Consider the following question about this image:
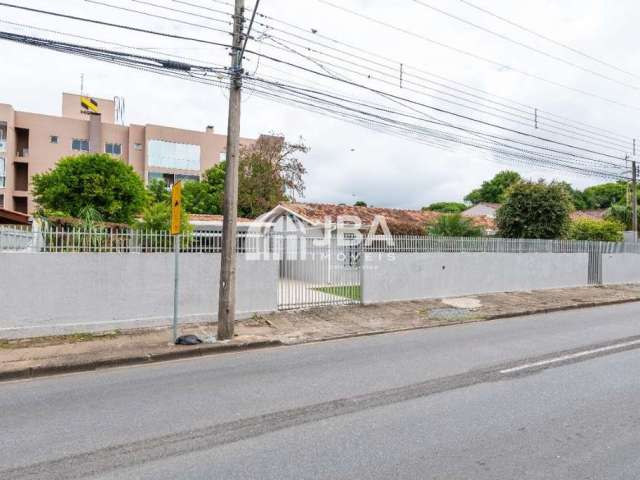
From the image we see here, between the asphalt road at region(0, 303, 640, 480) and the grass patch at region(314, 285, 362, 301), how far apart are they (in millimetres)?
4529

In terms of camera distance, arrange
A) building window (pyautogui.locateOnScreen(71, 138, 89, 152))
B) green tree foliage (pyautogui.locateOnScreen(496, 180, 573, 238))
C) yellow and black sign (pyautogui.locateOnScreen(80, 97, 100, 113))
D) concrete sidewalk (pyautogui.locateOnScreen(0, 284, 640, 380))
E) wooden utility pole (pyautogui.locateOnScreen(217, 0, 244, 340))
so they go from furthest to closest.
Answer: yellow and black sign (pyautogui.locateOnScreen(80, 97, 100, 113)) → building window (pyautogui.locateOnScreen(71, 138, 89, 152)) → green tree foliage (pyautogui.locateOnScreen(496, 180, 573, 238)) → wooden utility pole (pyautogui.locateOnScreen(217, 0, 244, 340)) → concrete sidewalk (pyautogui.locateOnScreen(0, 284, 640, 380))

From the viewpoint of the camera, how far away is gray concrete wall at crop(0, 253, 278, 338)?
329 inches

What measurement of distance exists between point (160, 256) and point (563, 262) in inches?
606

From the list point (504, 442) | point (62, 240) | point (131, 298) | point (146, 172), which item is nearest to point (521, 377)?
point (504, 442)

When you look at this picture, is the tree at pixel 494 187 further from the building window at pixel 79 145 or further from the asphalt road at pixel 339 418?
the asphalt road at pixel 339 418

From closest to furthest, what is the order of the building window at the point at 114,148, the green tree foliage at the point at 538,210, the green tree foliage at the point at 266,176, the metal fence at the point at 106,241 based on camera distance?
the metal fence at the point at 106,241 < the green tree foliage at the point at 538,210 < the green tree foliage at the point at 266,176 < the building window at the point at 114,148

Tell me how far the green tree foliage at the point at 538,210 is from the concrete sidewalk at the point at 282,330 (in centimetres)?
384

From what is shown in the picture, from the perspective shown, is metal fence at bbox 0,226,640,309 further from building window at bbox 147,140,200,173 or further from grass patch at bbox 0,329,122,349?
building window at bbox 147,140,200,173

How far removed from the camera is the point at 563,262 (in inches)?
708

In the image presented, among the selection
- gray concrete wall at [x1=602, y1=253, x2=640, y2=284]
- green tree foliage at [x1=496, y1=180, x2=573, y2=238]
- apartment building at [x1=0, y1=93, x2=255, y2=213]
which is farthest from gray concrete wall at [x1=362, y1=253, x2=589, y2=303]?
apartment building at [x1=0, y1=93, x2=255, y2=213]

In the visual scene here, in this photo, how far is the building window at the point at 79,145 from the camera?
4175cm

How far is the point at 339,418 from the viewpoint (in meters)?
4.65

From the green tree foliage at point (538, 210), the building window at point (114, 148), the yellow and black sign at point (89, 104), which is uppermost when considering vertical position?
the yellow and black sign at point (89, 104)

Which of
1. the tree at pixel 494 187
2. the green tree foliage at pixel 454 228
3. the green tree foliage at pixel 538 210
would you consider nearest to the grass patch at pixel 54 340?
the green tree foliage at pixel 454 228
